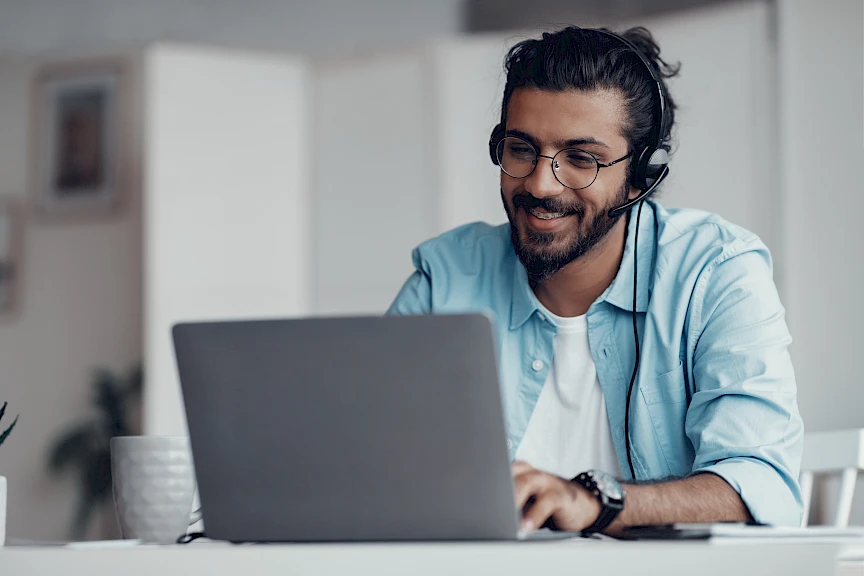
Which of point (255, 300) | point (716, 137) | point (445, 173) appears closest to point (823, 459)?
point (716, 137)

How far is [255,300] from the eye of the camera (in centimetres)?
395

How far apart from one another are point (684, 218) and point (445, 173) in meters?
2.30

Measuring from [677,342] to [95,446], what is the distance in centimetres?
388

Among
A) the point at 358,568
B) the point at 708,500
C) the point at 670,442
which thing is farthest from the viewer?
the point at 670,442

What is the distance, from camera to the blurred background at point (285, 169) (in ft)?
10.5

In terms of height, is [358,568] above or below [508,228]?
below

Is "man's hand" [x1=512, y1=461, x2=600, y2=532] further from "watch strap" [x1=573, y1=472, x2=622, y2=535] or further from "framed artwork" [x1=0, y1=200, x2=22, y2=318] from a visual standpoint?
"framed artwork" [x1=0, y1=200, x2=22, y2=318]

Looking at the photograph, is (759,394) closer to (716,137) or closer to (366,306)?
(716,137)

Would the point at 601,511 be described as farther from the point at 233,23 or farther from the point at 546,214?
the point at 233,23

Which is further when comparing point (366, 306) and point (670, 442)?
point (366, 306)

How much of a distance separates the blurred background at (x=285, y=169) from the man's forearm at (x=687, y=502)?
33.2 inches

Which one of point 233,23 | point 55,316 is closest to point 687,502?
point 233,23

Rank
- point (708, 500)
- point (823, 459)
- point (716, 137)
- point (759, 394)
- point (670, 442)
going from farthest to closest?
point (716, 137) → point (823, 459) → point (670, 442) → point (759, 394) → point (708, 500)

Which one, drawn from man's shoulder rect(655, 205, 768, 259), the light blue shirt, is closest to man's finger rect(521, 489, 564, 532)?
the light blue shirt
